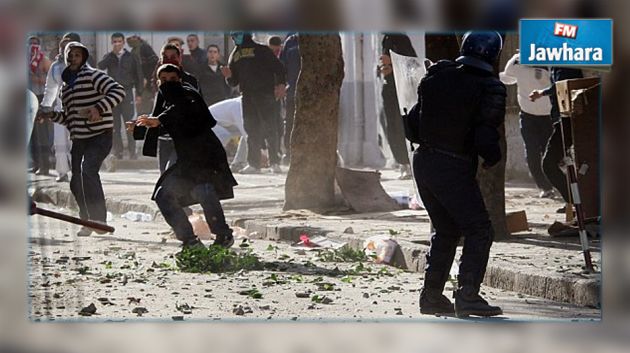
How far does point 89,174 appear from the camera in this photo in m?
10.5

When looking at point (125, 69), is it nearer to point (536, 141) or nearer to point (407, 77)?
point (407, 77)

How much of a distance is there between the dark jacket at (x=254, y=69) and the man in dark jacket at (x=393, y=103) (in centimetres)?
63

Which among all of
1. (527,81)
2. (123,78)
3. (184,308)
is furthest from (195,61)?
(527,81)

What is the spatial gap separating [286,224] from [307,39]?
149cm

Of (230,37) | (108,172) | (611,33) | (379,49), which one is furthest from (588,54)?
(108,172)

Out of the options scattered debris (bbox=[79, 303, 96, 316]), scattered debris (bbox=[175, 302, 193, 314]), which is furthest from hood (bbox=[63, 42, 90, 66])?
scattered debris (bbox=[175, 302, 193, 314])

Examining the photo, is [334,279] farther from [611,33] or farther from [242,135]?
[611,33]

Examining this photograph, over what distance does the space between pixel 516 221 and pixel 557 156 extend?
1.95 feet

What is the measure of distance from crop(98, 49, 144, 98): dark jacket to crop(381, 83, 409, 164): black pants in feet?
4.70

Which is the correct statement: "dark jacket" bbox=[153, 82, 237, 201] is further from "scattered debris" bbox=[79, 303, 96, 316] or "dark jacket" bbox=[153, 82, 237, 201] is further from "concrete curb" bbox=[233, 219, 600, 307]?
"scattered debris" bbox=[79, 303, 96, 316]

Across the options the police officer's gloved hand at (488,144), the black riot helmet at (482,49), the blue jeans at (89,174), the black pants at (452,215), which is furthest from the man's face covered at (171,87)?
the police officer's gloved hand at (488,144)

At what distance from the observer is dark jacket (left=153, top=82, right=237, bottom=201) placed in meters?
10.6

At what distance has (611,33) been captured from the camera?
9938 mm

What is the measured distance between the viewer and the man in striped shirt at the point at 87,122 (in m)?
10.4
